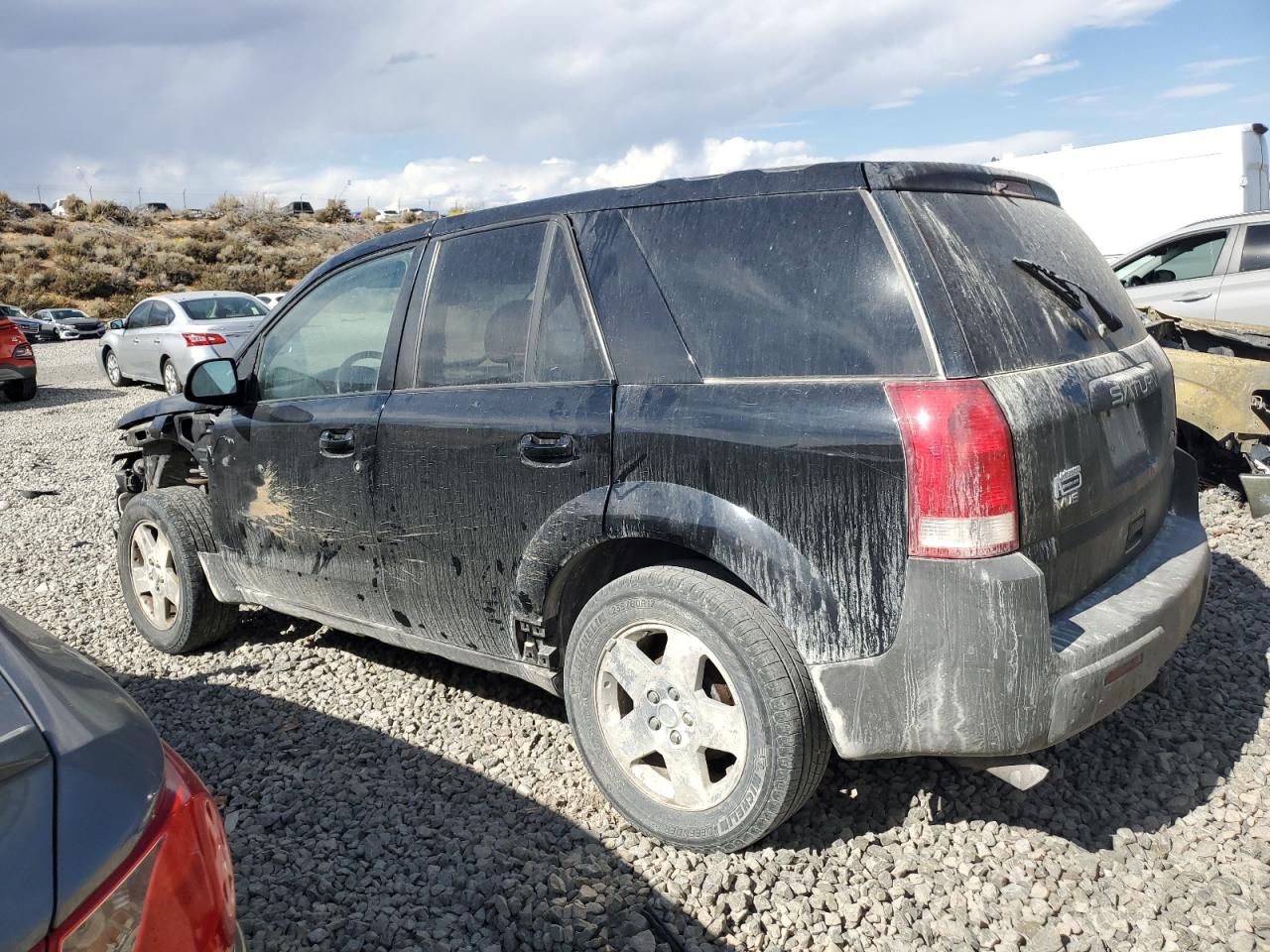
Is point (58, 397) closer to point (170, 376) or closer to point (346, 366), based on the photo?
point (170, 376)

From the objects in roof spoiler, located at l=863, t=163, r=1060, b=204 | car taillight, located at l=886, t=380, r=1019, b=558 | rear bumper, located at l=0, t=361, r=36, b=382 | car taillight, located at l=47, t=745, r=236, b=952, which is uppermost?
roof spoiler, located at l=863, t=163, r=1060, b=204

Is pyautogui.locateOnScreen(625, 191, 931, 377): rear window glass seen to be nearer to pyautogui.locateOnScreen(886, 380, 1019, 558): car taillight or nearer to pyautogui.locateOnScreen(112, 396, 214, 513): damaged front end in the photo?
pyautogui.locateOnScreen(886, 380, 1019, 558): car taillight

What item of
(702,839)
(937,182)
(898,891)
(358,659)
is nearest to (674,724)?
(702,839)

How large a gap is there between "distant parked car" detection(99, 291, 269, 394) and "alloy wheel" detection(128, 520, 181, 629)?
10.0 m

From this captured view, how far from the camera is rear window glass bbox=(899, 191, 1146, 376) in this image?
2.52 meters

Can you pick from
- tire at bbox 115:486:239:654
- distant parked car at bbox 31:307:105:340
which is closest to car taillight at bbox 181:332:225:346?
tire at bbox 115:486:239:654

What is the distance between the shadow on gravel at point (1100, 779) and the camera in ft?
9.87

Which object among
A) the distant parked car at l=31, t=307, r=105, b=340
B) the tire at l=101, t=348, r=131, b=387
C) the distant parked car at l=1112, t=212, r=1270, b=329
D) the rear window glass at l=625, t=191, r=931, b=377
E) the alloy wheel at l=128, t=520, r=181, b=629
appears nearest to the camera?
the rear window glass at l=625, t=191, r=931, b=377

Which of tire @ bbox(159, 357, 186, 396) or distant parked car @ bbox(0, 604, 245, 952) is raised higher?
tire @ bbox(159, 357, 186, 396)

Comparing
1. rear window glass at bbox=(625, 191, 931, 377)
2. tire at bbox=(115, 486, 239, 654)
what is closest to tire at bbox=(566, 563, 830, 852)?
rear window glass at bbox=(625, 191, 931, 377)

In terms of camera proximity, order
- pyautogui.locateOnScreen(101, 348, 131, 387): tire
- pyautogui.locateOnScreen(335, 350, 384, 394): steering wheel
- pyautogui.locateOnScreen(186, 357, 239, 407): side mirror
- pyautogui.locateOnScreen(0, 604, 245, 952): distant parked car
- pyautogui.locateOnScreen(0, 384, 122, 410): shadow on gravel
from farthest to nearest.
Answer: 1. pyautogui.locateOnScreen(101, 348, 131, 387): tire
2. pyautogui.locateOnScreen(0, 384, 122, 410): shadow on gravel
3. pyautogui.locateOnScreen(186, 357, 239, 407): side mirror
4. pyautogui.locateOnScreen(335, 350, 384, 394): steering wheel
5. pyautogui.locateOnScreen(0, 604, 245, 952): distant parked car

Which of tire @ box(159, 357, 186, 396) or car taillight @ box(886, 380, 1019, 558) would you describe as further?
tire @ box(159, 357, 186, 396)

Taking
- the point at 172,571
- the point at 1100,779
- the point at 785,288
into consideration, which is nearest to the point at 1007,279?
the point at 785,288

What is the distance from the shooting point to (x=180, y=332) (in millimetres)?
15086
